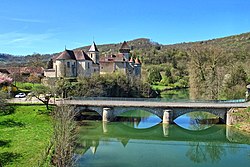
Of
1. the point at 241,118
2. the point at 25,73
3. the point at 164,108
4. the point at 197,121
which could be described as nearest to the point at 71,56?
the point at 25,73

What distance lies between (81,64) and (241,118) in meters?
32.6

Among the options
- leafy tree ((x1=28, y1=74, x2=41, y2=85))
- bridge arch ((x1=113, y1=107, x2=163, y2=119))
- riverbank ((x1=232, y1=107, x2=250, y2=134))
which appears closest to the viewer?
riverbank ((x1=232, y1=107, x2=250, y2=134))

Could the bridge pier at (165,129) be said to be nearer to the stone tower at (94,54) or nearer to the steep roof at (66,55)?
the steep roof at (66,55)

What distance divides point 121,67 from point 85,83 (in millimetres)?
17562

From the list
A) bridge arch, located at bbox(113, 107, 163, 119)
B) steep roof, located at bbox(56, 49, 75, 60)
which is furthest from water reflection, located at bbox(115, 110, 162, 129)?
steep roof, located at bbox(56, 49, 75, 60)

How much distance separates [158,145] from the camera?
2902cm

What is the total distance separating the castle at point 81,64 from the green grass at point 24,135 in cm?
1746

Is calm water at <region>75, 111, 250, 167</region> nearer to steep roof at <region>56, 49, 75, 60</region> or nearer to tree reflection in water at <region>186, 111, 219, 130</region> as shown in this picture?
tree reflection in water at <region>186, 111, 219, 130</region>

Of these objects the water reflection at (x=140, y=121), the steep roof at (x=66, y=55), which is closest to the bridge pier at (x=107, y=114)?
the water reflection at (x=140, y=121)

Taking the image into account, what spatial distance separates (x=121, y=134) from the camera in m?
33.2

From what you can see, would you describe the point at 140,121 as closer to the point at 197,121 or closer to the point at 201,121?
the point at 197,121

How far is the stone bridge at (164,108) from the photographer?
35812 millimetres

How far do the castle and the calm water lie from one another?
19.0 meters

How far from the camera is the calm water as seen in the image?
2325cm
